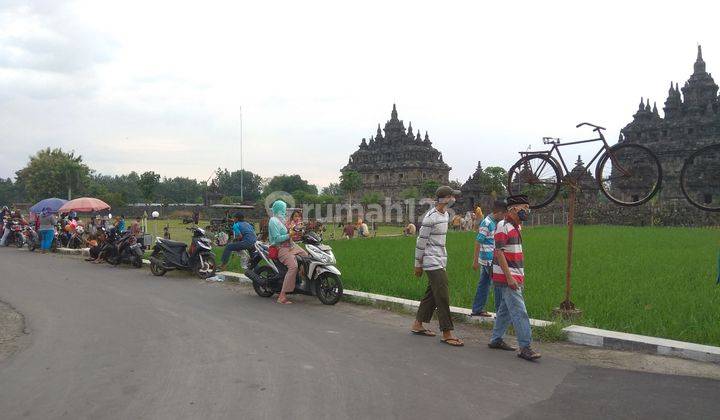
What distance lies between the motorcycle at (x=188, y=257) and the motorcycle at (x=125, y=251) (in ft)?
5.61

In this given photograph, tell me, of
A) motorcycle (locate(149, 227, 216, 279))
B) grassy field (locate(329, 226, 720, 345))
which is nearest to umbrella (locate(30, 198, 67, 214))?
motorcycle (locate(149, 227, 216, 279))

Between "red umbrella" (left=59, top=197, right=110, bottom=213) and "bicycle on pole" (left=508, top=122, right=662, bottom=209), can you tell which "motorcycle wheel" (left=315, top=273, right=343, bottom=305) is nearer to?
"bicycle on pole" (left=508, top=122, right=662, bottom=209)

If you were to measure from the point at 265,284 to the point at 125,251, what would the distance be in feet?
21.1

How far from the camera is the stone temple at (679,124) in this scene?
165ft

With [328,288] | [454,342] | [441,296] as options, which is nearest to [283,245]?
[328,288]

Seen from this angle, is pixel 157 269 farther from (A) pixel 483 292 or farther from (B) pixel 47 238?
(B) pixel 47 238

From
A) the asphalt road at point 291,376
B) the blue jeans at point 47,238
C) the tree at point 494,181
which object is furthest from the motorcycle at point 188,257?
the tree at point 494,181

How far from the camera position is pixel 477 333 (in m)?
6.55

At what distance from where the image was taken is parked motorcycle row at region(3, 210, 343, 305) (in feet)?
27.2

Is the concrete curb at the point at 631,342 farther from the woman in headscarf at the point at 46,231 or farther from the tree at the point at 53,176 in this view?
the tree at the point at 53,176

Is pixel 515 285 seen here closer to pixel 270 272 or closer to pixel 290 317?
pixel 290 317

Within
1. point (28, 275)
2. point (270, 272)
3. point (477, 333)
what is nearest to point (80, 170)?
point (28, 275)

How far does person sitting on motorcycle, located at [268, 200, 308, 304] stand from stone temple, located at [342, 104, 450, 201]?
210ft

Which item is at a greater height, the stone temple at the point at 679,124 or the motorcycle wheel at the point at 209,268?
the stone temple at the point at 679,124
